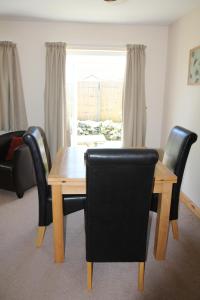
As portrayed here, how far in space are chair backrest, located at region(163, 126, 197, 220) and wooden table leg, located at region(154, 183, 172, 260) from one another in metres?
0.22

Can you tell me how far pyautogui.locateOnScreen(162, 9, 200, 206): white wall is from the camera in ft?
9.43

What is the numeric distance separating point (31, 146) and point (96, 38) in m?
2.51

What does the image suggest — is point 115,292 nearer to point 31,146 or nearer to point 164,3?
point 31,146

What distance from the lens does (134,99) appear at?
380cm

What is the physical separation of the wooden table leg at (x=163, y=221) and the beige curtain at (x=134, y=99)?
2044 millimetres

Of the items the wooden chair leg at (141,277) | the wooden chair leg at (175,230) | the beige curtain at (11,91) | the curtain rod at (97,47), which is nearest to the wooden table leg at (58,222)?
the wooden chair leg at (141,277)

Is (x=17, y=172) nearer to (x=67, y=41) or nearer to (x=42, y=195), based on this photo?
(x=42, y=195)

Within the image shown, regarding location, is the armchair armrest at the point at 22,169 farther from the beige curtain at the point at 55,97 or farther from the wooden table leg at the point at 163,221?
the wooden table leg at the point at 163,221

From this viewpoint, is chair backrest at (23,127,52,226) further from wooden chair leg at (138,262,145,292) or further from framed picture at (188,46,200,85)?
framed picture at (188,46,200,85)

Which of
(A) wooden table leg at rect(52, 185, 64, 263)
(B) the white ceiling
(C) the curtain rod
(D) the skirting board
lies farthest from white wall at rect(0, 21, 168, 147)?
(A) wooden table leg at rect(52, 185, 64, 263)

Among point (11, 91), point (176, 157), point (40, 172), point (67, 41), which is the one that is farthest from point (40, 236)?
point (67, 41)

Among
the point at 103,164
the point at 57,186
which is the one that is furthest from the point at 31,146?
the point at 103,164

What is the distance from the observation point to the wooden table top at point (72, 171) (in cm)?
178

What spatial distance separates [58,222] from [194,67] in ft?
7.68
